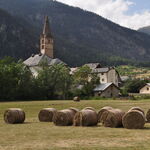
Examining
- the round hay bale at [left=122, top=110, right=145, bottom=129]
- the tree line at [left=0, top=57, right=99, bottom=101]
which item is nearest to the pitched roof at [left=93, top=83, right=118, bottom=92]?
the tree line at [left=0, top=57, right=99, bottom=101]

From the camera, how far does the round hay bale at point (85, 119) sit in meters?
25.6

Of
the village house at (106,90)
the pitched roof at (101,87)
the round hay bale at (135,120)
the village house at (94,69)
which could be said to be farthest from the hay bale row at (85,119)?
the pitched roof at (101,87)

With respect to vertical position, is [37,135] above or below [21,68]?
below

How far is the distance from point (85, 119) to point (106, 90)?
271 feet

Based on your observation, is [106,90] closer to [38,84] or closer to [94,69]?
[38,84]

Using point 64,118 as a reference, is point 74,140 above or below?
below

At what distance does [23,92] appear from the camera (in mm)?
89375

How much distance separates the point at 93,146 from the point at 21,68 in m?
79.5

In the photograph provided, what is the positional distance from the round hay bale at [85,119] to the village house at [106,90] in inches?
3095

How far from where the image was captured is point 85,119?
25609 millimetres

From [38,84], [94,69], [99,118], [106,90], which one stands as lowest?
[99,118]

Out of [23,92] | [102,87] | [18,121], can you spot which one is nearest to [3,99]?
[23,92]

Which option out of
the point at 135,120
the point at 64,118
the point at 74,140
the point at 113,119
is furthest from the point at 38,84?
the point at 74,140

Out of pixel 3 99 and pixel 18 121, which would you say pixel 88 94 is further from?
pixel 18 121
